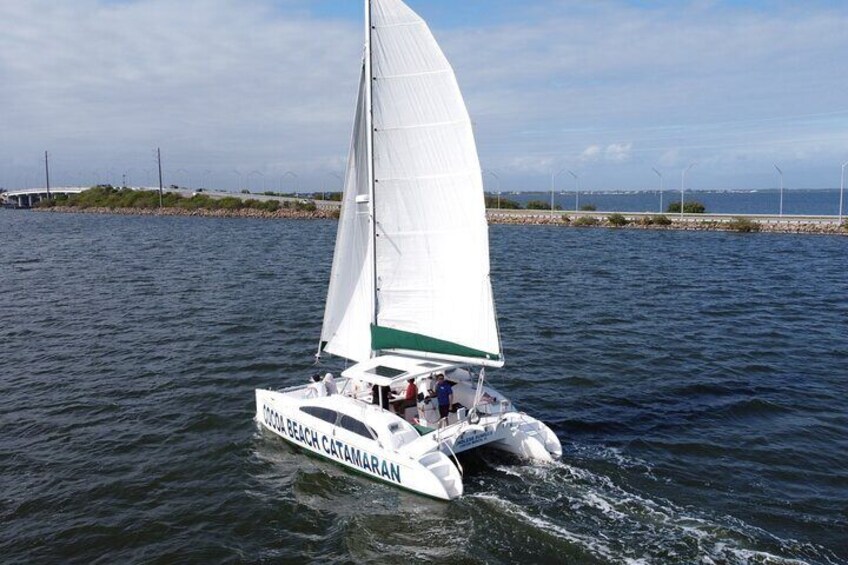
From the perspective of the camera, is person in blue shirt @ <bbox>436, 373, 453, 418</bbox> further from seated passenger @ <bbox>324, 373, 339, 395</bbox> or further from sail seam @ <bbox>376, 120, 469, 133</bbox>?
sail seam @ <bbox>376, 120, 469, 133</bbox>

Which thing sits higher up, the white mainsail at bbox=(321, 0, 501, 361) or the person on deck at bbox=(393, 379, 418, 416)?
the white mainsail at bbox=(321, 0, 501, 361)

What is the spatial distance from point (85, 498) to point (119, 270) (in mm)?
40412

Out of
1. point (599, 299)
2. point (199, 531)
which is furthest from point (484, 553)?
point (599, 299)

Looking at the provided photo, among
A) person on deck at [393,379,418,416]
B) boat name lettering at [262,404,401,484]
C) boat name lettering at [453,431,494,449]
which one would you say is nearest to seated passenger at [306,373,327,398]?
boat name lettering at [262,404,401,484]

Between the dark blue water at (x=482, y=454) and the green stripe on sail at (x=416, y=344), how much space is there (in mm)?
3175

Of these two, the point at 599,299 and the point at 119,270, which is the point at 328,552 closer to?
the point at 599,299

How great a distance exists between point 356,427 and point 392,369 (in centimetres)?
197

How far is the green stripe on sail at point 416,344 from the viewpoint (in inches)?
792

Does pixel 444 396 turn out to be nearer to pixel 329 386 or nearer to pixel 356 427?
pixel 356 427

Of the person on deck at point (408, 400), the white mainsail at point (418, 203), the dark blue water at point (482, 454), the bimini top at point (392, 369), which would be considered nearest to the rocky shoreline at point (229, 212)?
the dark blue water at point (482, 454)

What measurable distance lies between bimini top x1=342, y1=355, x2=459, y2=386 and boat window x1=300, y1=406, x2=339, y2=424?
117cm

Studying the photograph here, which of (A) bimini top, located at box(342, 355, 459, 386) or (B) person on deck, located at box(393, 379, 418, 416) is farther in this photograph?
(B) person on deck, located at box(393, 379, 418, 416)

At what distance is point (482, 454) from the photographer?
20.1 m

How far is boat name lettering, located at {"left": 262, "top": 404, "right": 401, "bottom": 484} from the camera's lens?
18172mm
